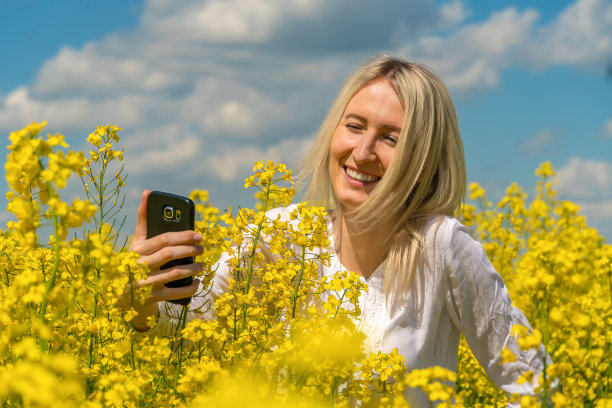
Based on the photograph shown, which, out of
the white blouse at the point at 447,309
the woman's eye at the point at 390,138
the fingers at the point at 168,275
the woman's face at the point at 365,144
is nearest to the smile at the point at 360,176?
the woman's face at the point at 365,144

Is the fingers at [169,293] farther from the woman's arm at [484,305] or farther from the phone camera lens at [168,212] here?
the woman's arm at [484,305]

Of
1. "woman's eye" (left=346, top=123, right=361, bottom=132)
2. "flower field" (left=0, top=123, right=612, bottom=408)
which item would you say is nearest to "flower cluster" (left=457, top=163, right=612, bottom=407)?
"flower field" (left=0, top=123, right=612, bottom=408)

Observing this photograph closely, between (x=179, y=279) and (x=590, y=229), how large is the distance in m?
5.39

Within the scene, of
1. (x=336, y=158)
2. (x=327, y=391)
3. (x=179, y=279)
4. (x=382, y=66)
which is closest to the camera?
(x=327, y=391)

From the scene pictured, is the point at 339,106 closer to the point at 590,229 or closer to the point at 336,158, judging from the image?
the point at 336,158

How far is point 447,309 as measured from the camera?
285cm

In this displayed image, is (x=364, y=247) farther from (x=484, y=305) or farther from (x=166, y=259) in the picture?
(x=166, y=259)

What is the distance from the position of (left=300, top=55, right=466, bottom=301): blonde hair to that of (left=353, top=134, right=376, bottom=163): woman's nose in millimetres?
97

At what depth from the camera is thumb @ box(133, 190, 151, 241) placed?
2342mm

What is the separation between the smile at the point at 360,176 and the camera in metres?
2.82

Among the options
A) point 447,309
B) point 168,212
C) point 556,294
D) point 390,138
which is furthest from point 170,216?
point 556,294

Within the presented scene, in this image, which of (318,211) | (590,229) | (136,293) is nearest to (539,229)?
(590,229)

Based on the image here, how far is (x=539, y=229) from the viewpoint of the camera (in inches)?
261

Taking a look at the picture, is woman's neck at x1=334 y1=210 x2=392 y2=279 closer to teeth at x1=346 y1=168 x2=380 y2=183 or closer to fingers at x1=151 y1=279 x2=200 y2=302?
teeth at x1=346 y1=168 x2=380 y2=183
